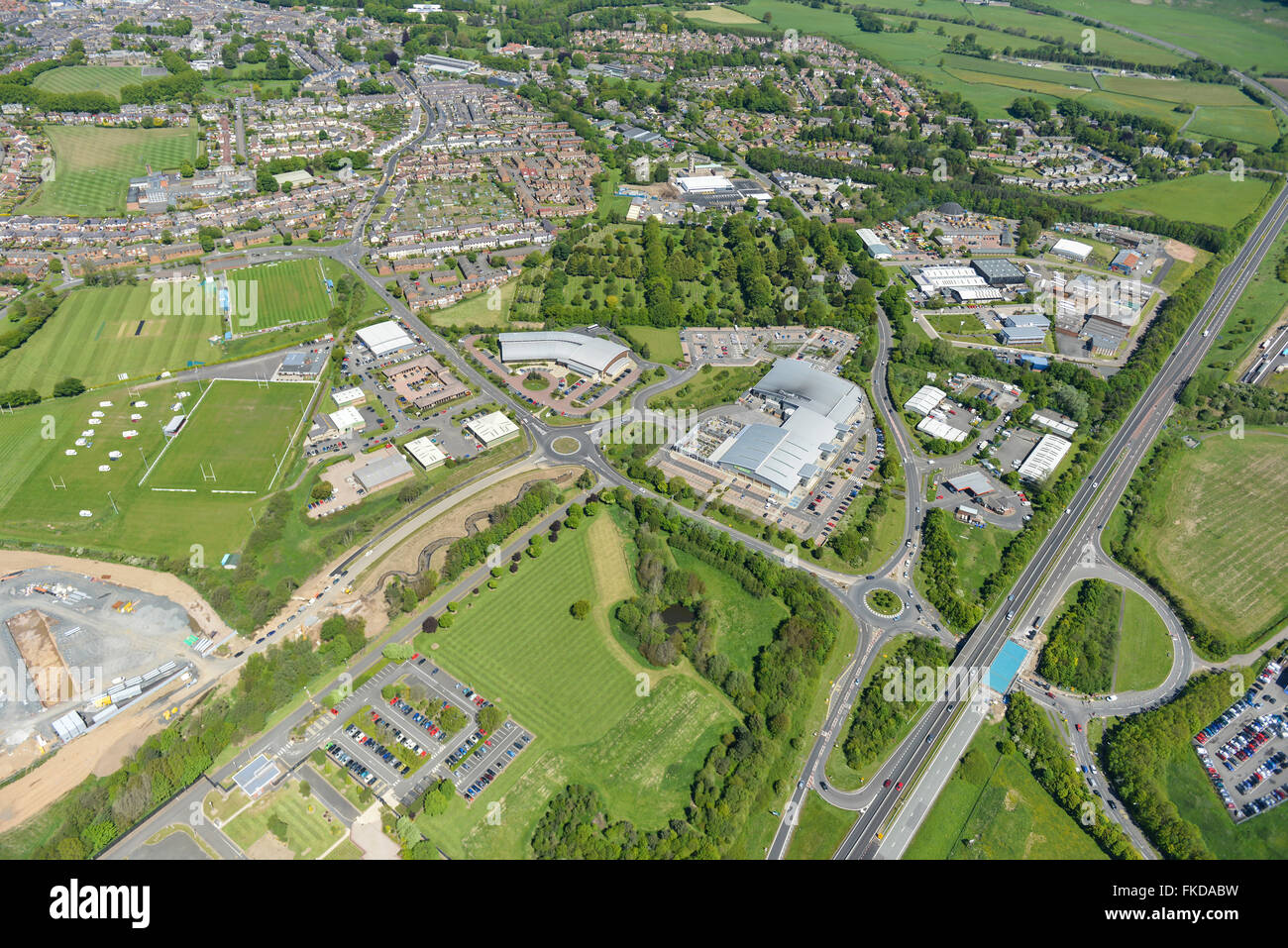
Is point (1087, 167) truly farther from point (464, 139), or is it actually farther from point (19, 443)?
point (19, 443)

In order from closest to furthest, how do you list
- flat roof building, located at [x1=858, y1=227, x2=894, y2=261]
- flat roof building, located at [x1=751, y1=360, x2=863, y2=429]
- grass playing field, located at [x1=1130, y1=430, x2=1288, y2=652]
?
grass playing field, located at [x1=1130, y1=430, x2=1288, y2=652]
flat roof building, located at [x1=751, y1=360, x2=863, y2=429]
flat roof building, located at [x1=858, y1=227, x2=894, y2=261]

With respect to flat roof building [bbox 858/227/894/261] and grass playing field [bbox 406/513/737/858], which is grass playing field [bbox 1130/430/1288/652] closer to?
grass playing field [bbox 406/513/737/858]

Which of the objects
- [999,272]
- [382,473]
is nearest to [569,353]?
[382,473]

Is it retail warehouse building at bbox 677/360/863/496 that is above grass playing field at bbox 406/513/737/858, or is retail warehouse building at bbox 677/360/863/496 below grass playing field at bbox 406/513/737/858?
above

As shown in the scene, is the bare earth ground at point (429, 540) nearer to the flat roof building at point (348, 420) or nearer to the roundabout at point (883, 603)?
the flat roof building at point (348, 420)

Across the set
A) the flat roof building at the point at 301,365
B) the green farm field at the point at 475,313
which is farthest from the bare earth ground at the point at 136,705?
the green farm field at the point at 475,313

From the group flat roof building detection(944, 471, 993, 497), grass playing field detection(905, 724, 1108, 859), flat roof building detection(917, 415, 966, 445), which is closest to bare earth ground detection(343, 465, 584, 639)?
flat roof building detection(944, 471, 993, 497)

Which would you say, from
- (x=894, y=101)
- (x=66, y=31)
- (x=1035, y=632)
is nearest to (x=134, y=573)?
(x=1035, y=632)
